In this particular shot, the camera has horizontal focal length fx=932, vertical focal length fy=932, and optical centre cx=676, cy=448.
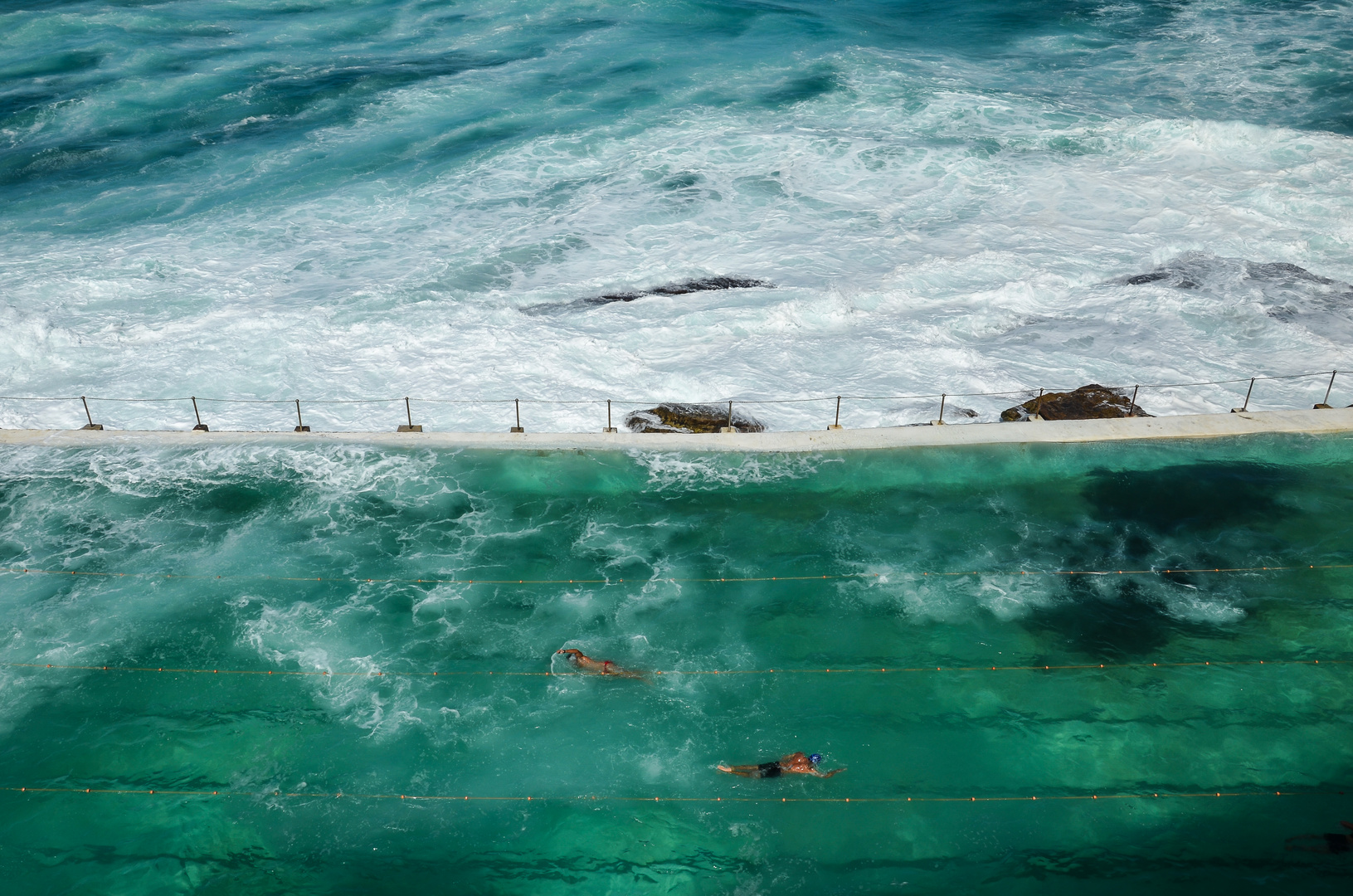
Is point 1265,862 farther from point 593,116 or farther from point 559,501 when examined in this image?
point 593,116

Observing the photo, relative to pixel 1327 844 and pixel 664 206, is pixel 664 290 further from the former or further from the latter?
pixel 1327 844

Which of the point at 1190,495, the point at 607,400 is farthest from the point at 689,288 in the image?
the point at 1190,495

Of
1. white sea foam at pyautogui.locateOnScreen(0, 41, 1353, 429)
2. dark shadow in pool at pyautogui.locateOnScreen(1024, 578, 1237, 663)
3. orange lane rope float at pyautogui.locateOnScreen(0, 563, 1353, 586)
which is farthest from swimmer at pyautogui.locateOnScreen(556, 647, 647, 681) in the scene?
white sea foam at pyautogui.locateOnScreen(0, 41, 1353, 429)

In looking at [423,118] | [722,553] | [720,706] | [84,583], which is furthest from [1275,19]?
[84,583]

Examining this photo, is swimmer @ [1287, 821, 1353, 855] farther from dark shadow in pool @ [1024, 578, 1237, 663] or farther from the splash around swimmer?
the splash around swimmer

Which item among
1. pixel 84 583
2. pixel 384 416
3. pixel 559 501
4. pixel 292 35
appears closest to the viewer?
pixel 84 583

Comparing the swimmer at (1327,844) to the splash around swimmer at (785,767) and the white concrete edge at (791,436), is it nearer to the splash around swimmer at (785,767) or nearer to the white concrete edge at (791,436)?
the splash around swimmer at (785,767)

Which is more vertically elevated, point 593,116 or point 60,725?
point 593,116
